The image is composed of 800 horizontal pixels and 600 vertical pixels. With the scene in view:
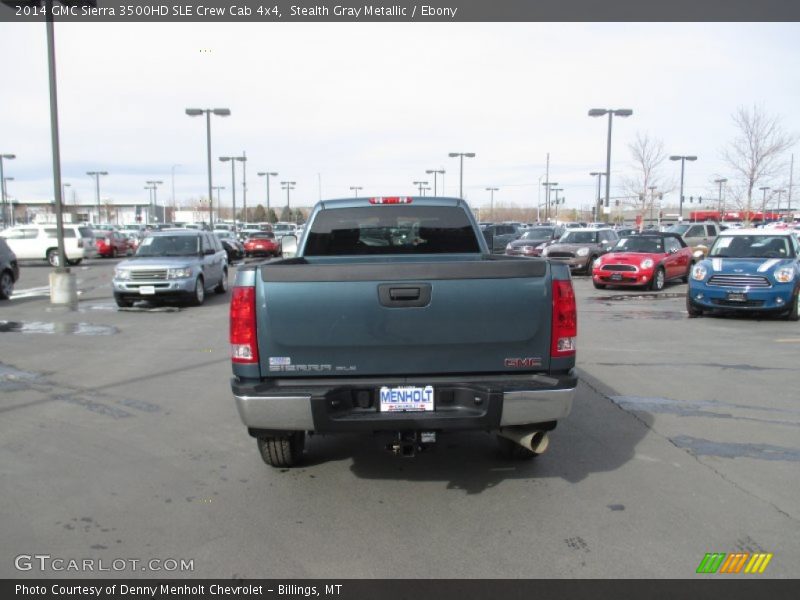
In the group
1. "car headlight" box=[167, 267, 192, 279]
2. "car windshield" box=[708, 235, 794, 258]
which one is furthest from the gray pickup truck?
"car headlight" box=[167, 267, 192, 279]

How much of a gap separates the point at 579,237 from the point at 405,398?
23740 mm

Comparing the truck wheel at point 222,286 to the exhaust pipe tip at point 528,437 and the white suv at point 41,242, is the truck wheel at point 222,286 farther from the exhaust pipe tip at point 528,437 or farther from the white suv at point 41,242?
the exhaust pipe tip at point 528,437

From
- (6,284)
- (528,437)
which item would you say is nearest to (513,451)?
(528,437)

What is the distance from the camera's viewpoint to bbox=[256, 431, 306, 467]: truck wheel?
5.07 m

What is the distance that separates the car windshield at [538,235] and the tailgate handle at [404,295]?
1078 inches

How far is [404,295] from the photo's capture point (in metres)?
4.22

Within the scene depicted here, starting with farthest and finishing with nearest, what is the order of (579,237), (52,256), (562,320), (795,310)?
(52,256), (579,237), (795,310), (562,320)

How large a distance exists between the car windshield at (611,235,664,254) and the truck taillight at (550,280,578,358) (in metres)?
17.6

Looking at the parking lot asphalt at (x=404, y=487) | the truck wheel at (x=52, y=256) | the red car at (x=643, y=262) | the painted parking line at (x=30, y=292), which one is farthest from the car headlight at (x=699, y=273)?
the truck wheel at (x=52, y=256)

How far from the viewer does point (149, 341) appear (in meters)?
11.5

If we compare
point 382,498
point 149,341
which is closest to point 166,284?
point 149,341

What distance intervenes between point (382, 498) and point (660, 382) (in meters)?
4.81

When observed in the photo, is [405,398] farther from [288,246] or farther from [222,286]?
[222,286]

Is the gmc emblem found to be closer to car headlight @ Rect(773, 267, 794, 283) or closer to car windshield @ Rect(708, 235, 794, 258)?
car headlight @ Rect(773, 267, 794, 283)
